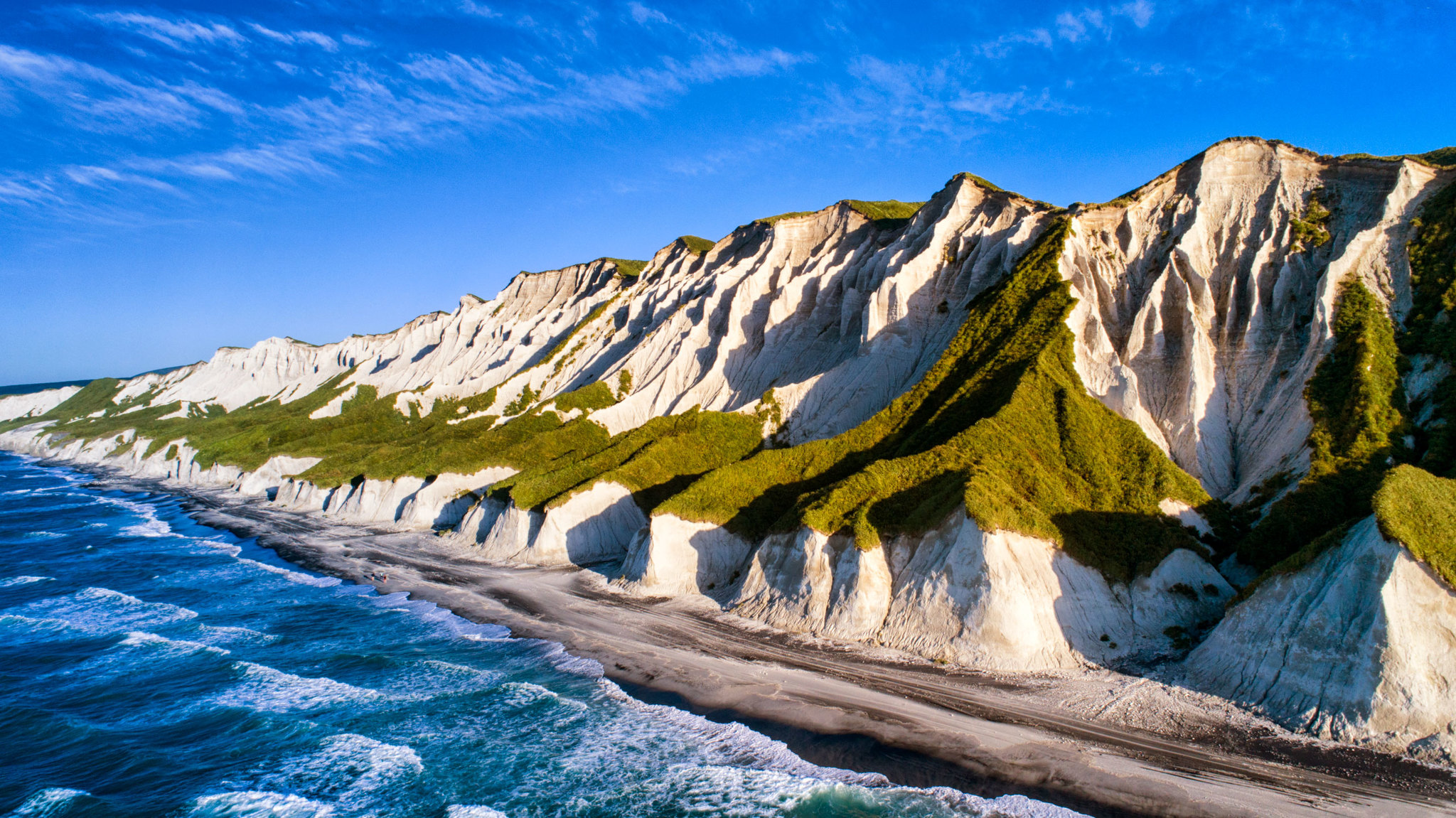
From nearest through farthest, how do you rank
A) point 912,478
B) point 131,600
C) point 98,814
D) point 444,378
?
point 98,814 < point 912,478 < point 131,600 < point 444,378

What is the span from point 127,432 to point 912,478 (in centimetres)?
13226

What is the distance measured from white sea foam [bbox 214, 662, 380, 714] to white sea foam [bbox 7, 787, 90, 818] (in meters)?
4.92

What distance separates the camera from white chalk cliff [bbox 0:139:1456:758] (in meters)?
19.2

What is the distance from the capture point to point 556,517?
4234 centimetres

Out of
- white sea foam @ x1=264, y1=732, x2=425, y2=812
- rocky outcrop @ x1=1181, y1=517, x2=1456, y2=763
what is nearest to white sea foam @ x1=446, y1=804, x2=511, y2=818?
white sea foam @ x1=264, y1=732, x2=425, y2=812

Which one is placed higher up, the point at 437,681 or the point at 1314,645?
the point at 1314,645

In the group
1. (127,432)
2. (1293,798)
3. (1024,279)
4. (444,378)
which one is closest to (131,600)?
(1293,798)

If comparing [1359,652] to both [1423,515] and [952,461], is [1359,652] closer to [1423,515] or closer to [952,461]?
[1423,515]

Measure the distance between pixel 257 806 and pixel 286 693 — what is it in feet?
Result: 24.5

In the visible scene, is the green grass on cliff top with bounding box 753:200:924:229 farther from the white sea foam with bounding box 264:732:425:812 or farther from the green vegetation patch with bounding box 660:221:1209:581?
the white sea foam with bounding box 264:732:425:812

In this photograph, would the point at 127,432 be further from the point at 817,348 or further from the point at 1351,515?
the point at 1351,515

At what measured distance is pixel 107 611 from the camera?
34344 mm

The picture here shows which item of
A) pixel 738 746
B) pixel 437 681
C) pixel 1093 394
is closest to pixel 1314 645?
pixel 738 746

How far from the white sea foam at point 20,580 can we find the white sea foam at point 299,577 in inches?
374
